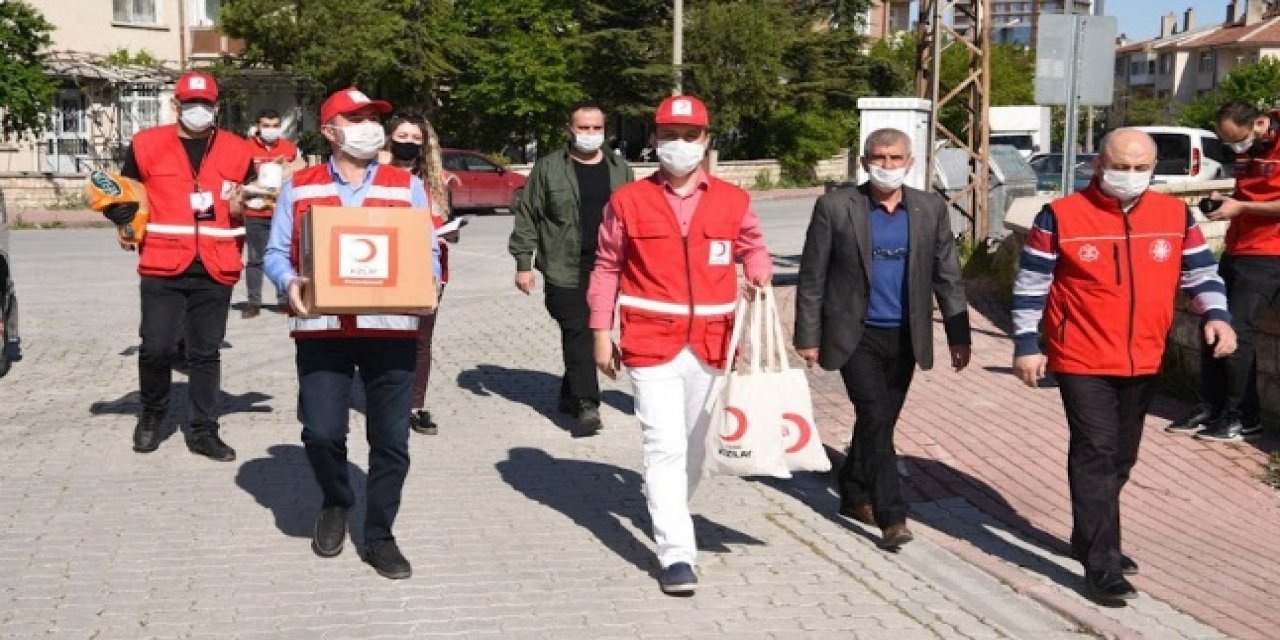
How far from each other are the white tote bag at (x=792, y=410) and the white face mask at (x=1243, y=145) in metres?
3.77

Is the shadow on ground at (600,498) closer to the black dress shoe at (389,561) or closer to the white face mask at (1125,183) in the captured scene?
the black dress shoe at (389,561)

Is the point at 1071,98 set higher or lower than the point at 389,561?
higher

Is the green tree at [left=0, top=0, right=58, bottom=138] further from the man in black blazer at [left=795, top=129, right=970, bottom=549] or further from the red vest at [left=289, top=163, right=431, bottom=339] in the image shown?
the man in black blazer at [left=795, top=129, right=970, bottom=549]

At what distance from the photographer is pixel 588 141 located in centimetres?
884

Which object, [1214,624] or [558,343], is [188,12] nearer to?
[558,343]

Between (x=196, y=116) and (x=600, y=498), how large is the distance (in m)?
2.84

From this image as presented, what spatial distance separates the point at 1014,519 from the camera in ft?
24.2

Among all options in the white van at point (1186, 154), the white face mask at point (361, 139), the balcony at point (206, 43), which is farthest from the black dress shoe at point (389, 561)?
the balcony at point (206, 43)

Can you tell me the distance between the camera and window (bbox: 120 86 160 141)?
39562mm

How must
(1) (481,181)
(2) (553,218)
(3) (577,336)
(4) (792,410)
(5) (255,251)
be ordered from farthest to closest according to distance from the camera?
1. (1) (481,181)
2. (5) (255,251)
3. (3) (577,336)
4. (2) (553,218)
5. (4) (792,410)

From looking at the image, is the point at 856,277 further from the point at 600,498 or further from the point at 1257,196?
the point at 1257,196

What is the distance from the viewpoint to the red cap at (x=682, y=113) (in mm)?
6109

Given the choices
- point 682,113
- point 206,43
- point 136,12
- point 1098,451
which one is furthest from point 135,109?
point 1098,451

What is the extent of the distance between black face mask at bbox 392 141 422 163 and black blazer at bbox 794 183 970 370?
264 cm
